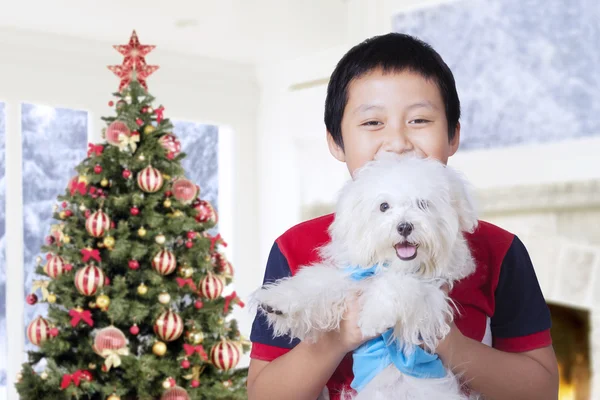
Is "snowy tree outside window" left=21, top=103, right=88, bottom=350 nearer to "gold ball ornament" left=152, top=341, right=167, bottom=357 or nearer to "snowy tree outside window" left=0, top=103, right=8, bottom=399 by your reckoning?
"snowy tree outside window" left=0, top=103, right=8, bottom=399

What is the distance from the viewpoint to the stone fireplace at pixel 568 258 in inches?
180

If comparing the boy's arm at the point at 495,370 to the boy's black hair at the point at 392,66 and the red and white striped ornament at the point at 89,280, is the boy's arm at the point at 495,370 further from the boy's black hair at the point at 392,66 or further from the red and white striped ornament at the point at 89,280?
the red and white striped ornament at the point at 89,280

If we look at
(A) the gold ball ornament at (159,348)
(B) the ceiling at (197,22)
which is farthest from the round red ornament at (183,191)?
(B) the ceiling at (197,22)

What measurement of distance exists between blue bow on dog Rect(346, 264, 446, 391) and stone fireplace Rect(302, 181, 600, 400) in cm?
379

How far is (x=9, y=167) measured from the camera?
5414 mm

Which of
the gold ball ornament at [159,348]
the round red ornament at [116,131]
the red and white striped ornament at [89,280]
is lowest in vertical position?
the gold ball ornament at [159,348]

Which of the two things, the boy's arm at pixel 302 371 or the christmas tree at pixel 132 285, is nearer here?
the boy's arm at pixel 302 371

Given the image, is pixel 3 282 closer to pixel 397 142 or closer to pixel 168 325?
pixel 168 325

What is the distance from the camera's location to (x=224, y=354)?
352 cm

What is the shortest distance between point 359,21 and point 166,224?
8.10ft

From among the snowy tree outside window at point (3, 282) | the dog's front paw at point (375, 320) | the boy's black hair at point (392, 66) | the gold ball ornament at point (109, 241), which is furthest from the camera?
the snowy tree outside window at point (3, 282)

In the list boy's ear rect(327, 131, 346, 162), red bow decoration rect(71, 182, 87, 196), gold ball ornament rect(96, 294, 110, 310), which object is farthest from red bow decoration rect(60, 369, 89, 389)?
boy's ear rect(327, 131, 346, 162)

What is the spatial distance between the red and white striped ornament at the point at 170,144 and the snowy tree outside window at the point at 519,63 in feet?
7.23

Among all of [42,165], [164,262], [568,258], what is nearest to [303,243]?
[164,262]
